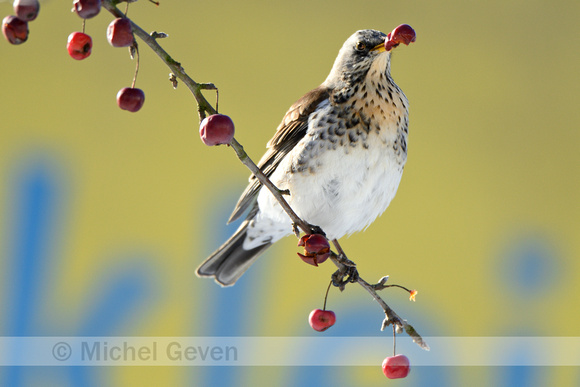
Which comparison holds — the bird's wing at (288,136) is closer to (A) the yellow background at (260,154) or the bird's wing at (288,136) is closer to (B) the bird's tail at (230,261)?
(B) the bird's tail at (230,261)

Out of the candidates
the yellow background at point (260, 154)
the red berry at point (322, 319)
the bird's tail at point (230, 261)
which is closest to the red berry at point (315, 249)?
the red berry at point (322, 319)

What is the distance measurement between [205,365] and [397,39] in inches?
60.9

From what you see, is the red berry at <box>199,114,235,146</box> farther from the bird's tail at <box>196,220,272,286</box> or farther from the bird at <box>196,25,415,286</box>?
the bird's tail at <box>196,220,272,286</box>

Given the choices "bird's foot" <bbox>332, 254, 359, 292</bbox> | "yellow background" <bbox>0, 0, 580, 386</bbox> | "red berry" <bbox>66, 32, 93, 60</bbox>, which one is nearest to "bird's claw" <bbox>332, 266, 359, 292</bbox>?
"bird's foot" <bbox>332, 254, 359, 292</bbox>

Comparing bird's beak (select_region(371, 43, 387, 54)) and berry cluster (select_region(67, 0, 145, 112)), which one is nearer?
berry cluster (select_region(67, 0, 145, 112))

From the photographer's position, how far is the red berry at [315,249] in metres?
0.94

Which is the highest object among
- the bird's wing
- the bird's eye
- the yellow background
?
the yellow background

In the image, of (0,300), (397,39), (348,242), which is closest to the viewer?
(397,39)

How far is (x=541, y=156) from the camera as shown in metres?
2.42

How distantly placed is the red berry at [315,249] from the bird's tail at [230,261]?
644 mm

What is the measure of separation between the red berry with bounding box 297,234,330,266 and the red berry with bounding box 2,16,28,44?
45 centimetres

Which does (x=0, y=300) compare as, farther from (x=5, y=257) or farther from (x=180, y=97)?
(x=180, y=97)

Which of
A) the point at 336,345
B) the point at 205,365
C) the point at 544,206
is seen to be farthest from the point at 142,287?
the point at 544,206

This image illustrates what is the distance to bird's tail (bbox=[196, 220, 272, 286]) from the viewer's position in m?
1.60
